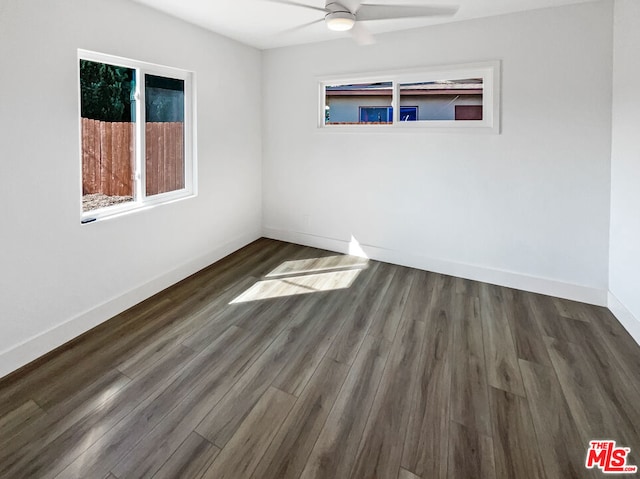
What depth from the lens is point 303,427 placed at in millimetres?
1834

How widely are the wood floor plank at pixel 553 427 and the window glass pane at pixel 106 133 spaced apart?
333cm

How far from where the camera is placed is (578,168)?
10.2 feet

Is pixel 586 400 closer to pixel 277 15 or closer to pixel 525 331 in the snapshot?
pixel 525 331

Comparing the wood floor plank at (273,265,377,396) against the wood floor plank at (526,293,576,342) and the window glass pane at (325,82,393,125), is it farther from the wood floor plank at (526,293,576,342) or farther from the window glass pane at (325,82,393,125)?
the window glass pane at (325,82,393,125)

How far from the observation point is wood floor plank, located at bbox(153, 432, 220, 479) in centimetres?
157

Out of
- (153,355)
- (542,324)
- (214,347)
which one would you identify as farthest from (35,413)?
(542,324)

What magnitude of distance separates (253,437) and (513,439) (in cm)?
127

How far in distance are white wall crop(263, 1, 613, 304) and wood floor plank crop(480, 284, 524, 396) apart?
471mm

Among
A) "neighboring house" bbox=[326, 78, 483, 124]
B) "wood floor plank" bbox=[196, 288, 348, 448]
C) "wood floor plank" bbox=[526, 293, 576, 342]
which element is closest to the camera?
"wood floor plank" bbox=[196, 288, 348, 448]

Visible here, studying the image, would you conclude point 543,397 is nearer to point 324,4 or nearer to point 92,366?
point 92,366

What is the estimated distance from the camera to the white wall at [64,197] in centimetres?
218

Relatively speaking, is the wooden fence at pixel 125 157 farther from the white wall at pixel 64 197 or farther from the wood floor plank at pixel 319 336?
the wood floor plank at pixel 319 336

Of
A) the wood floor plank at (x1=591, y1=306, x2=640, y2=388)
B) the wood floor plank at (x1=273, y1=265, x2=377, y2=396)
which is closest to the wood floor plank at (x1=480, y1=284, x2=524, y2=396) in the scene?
the wood floor plank at (x1=591, y1=306, x2=640, y2=388)

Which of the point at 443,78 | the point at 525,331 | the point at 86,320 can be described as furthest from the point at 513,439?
the point at 443,78
